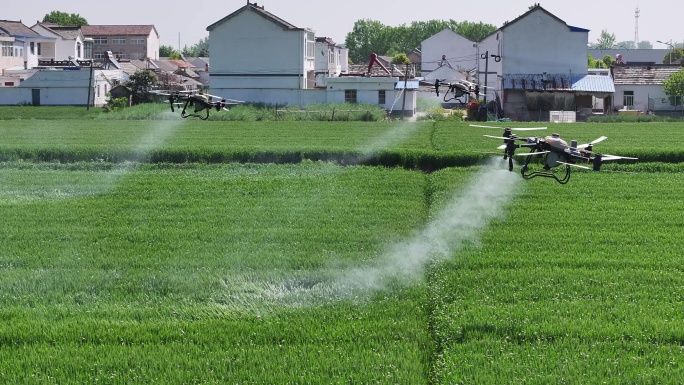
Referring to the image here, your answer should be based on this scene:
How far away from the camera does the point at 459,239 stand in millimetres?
31609

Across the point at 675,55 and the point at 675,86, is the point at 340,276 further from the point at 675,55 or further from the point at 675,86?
the point at 675,55

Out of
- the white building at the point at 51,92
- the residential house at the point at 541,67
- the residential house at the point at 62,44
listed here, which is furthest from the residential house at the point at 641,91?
the residential house at the point at 62,44

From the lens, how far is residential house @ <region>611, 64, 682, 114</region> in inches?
3994

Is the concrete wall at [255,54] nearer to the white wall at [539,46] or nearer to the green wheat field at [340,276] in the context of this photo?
the white wall at [539,46]

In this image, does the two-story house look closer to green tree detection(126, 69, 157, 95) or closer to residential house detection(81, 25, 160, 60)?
green tree detection(126, 69, 157, 95)

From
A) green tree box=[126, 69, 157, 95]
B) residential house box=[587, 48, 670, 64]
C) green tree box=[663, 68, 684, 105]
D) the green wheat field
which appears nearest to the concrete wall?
green tree box=[126, 69, 157, 95]

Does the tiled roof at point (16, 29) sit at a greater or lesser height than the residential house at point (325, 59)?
greater

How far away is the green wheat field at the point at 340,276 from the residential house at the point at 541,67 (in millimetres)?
4641

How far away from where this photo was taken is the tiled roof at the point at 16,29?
101 meters

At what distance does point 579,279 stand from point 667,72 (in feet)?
271

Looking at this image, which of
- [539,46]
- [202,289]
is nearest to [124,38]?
[539,46]

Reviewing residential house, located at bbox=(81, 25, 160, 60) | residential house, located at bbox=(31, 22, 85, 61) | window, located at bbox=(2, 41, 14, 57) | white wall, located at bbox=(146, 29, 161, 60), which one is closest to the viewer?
window, located at bbox=(2, 41, 14, 57)

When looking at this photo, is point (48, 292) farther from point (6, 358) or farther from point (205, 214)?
point (205, 214)

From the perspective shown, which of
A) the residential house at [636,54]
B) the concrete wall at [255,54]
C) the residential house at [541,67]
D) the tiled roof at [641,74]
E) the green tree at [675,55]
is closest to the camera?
the residential house at [541,67]
